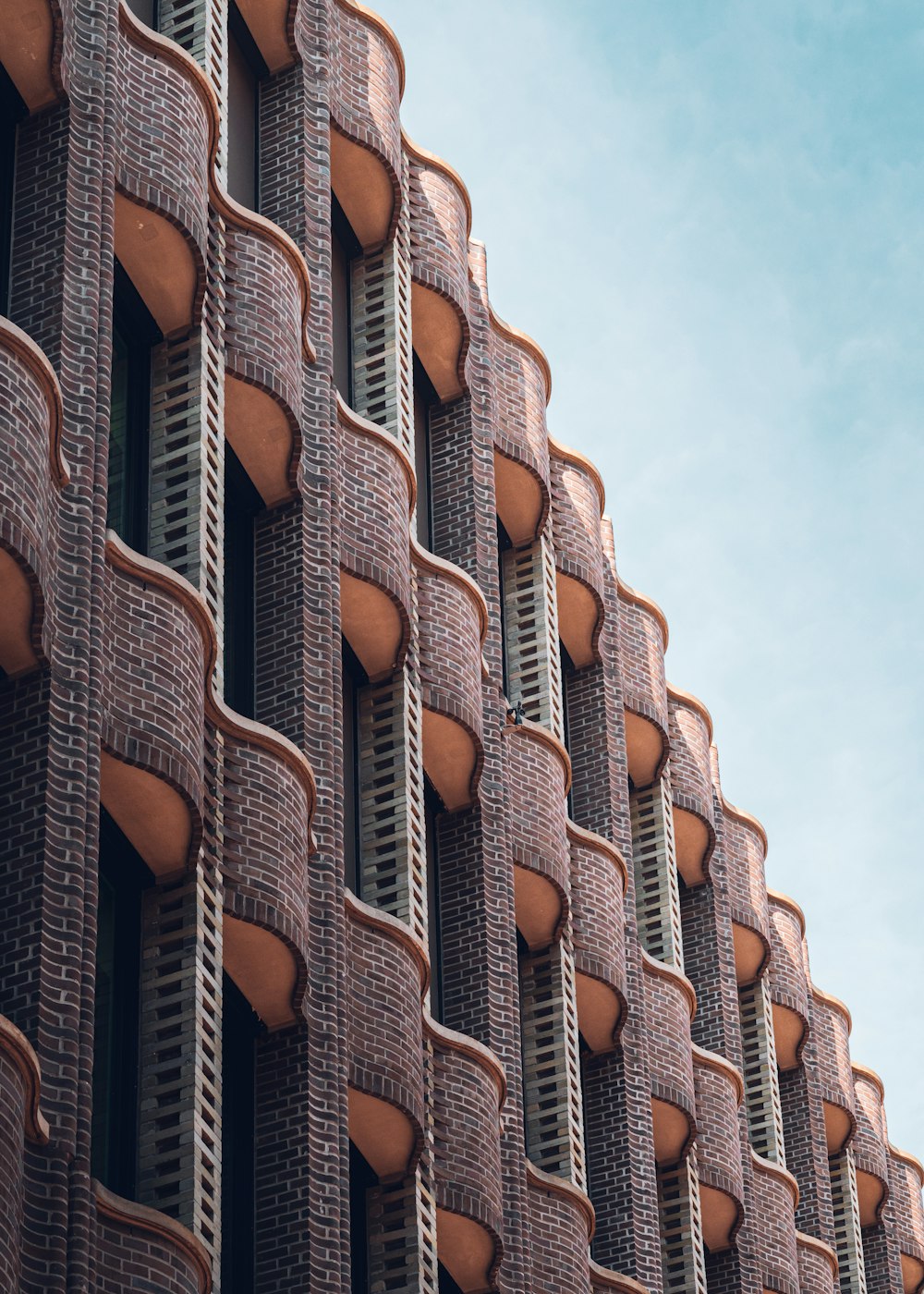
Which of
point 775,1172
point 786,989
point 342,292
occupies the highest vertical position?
point 342,292


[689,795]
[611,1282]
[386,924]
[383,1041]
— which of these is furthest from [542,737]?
[689,795]

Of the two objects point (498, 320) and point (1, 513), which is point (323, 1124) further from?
point (498, 320)

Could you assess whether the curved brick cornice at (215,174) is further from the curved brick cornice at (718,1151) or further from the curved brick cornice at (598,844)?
the curved brick cornice at (718,1151)

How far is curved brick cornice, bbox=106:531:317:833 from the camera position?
20672mm

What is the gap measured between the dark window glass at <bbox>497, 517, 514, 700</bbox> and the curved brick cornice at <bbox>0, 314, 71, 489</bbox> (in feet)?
40.2

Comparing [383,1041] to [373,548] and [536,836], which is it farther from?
[536,836]

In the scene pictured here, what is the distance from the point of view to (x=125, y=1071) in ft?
66.2

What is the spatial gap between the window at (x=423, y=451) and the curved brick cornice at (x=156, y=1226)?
40.8ft

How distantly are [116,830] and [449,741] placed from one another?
7733 mm

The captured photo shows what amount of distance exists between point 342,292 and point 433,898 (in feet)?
22.9

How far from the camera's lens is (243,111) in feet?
91.8

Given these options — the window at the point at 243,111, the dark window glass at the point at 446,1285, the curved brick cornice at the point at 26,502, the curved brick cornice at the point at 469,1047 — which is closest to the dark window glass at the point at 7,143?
the curved brick cornice at the point at 26,502

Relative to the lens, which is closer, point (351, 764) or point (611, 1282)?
point (351, 764)

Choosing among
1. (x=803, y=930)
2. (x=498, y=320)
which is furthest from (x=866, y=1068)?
(x=498, y=320)
